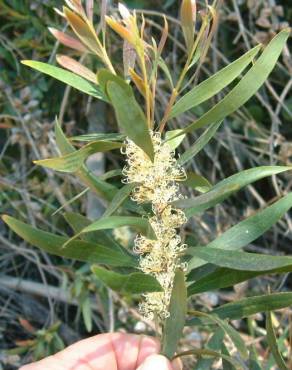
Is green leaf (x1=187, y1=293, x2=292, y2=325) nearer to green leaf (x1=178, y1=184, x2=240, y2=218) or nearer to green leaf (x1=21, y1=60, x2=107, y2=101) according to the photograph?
green leaf (x1=178, y1=184, x2=240, y2=218)

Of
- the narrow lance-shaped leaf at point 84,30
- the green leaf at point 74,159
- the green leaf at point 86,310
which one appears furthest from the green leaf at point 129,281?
the green leaf at point 86,310

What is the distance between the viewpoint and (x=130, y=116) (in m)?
0.64

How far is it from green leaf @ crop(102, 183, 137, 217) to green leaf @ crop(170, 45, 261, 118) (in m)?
0.10

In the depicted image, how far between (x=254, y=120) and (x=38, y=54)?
1.98 ft

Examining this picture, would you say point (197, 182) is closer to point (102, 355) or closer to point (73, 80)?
point (73, 80)

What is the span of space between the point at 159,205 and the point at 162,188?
0.02 meters

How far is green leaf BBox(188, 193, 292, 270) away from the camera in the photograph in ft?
2.39

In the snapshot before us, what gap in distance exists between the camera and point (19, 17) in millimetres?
1680

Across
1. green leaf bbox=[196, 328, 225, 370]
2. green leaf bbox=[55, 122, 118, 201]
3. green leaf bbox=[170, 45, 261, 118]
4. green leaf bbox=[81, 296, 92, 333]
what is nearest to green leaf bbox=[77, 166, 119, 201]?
green leaf bbox=[55, 122, 118, 201]

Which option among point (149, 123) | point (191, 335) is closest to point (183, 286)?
point (149, 123)

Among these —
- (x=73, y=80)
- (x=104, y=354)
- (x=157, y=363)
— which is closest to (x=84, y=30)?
(x=73, y=80)

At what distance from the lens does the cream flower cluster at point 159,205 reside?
28.5 inches

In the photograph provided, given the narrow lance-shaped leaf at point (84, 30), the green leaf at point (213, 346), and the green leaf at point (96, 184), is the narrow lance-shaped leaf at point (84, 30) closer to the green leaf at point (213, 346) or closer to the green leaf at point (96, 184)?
the green leaf at point (96, 184)

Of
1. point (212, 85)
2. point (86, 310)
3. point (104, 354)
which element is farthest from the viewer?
point (86, 310)
